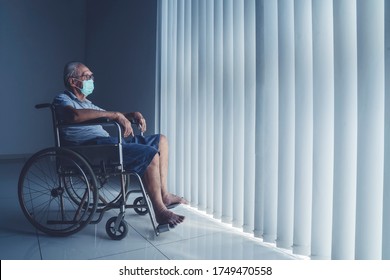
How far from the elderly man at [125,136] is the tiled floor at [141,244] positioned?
0.45ft

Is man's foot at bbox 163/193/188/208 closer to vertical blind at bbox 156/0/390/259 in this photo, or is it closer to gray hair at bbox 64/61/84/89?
vertical blind at bbox 156/0/390/259

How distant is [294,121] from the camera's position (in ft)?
4.70

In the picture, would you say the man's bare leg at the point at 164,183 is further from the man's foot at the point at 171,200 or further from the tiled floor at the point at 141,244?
the tiled floor at the point at 141,244

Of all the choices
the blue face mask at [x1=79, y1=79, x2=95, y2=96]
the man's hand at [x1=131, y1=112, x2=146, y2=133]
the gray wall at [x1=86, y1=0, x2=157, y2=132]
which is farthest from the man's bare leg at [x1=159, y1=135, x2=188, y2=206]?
the gray wall at [x1=86, y1=0, x2=157, y2=132]

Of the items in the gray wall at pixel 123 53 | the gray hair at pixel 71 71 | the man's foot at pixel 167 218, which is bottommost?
the man's foot at pixel 167 218

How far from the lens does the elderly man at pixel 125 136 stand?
5.04ft

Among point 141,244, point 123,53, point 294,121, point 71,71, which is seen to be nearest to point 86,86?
point 71,71

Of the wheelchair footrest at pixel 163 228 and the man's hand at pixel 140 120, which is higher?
the man's hand at pixel 140 120

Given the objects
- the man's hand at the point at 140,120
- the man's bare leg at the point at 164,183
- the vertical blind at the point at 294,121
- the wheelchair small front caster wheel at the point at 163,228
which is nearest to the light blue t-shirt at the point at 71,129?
the man's hand at the point at 140,120

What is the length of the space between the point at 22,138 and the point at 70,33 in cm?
167

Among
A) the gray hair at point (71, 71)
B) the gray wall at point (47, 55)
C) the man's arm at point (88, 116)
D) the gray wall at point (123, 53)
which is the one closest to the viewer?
the man's arm at point (88, 116)

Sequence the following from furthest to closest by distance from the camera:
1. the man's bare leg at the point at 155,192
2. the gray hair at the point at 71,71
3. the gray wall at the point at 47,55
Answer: the gray wall at the point at 47,55 < the gray hair at the point at 71,71 < the man's bare leg at the point at 155,192

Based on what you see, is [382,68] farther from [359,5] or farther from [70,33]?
[70,33]

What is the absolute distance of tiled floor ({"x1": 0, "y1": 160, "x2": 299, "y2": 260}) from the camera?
54.7 inches
